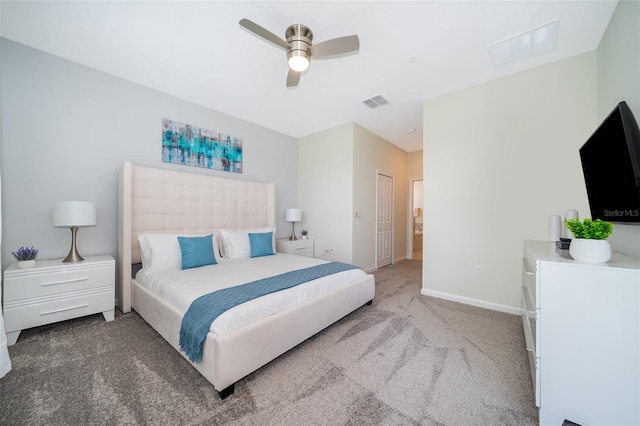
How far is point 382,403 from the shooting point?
147 cm

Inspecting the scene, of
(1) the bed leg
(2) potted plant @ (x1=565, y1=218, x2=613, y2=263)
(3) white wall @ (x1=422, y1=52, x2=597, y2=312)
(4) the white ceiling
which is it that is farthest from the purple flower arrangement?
(3) white wall @ (x1=422, y1=52, x2=597, y2=312)

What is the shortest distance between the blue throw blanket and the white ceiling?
90.3 inches

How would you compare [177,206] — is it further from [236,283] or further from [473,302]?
[473,302]

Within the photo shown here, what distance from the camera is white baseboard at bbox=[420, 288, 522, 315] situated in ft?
9.04

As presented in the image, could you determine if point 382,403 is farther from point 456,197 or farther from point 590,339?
point 456,197

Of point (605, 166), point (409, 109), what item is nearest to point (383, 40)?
point (409, 109)

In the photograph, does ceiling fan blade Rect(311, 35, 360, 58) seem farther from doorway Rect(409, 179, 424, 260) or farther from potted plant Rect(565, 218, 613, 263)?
doorway Rect(409, 179, 424, 260)

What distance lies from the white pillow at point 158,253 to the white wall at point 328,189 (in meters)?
2.54

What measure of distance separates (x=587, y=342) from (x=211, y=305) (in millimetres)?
2191

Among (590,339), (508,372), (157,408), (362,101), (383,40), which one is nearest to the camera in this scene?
(590,339)

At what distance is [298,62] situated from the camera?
2059mm

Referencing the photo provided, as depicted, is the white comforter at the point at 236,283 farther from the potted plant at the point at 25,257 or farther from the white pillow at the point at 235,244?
the potted plant at the point at 25,257

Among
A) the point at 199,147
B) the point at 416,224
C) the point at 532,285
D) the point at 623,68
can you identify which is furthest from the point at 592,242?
the point at 416,224

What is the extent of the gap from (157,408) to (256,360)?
0.60 metres
